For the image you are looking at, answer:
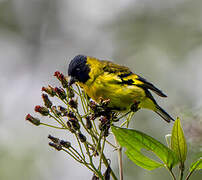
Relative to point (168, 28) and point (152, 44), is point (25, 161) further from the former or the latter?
point (168, 28)

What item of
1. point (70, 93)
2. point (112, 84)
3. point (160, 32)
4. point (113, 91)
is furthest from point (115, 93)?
point (160, 32)

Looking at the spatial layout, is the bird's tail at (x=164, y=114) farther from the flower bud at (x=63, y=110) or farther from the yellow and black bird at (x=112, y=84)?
the flower bud at (x=63, y=110)

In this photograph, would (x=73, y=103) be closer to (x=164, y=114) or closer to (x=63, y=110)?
(x=63, y=110)

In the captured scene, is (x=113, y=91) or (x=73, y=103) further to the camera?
(x=113, y=91)

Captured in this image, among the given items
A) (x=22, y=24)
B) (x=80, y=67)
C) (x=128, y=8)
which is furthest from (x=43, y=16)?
(x=80, y=67)

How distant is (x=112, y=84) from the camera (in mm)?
3908

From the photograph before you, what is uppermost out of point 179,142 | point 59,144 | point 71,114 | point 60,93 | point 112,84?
point 112,84

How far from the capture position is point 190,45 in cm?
995

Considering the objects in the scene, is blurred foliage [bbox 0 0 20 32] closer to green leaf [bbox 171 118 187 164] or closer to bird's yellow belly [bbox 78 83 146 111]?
bird's yellow belly [bbox 78 83 146 111]

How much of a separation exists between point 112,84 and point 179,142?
1.72 meters

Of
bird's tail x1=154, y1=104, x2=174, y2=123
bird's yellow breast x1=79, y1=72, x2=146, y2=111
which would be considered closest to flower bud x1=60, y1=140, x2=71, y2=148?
bird's yellow breast x1=79, y1=72, x2=146, y2=111

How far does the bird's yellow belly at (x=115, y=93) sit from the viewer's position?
3713 millimetres

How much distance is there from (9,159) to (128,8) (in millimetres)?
6552

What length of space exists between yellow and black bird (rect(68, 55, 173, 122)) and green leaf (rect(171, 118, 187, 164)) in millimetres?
1200
